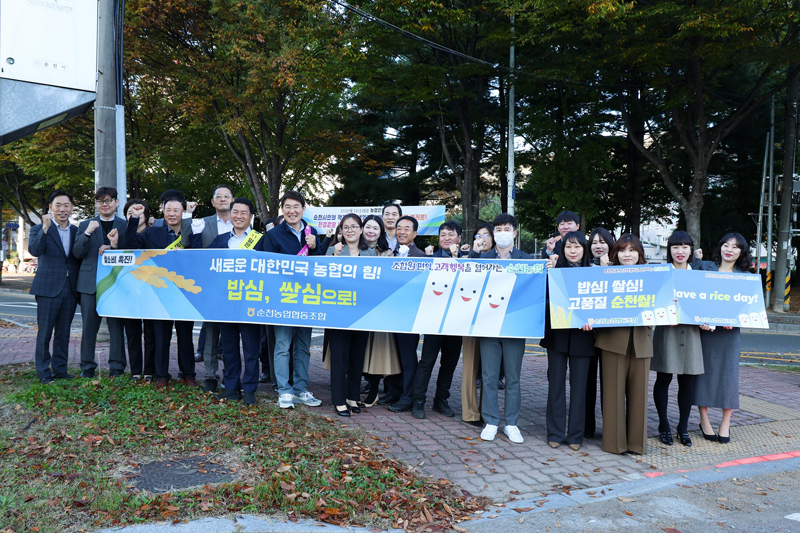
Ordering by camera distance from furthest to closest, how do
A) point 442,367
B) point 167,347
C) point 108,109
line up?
point 108,109
point 167,347
point 442,367

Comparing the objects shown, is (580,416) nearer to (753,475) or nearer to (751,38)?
(753,475)

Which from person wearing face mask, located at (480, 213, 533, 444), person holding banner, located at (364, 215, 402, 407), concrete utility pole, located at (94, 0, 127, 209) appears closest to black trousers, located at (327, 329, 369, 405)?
person holding banner, located at (364, 215, 402, 407)

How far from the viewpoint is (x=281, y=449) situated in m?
4.71

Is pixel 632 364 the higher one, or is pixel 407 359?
pixel 632 364

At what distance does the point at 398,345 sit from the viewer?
20.9 feet

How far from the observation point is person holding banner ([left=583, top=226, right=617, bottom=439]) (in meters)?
5.66

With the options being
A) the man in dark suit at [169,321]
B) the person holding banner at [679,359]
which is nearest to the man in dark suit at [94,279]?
the man in dark suit at [169,321]

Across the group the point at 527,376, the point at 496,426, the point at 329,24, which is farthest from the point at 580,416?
the point at 329,24

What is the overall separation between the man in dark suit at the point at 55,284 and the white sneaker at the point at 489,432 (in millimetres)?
4594

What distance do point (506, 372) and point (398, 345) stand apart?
127 centimetres

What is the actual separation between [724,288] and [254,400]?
15.7 feet

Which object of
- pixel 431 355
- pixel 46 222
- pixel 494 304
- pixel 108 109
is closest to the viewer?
pixel 494 304

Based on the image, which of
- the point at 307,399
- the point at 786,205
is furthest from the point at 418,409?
the point at 786,205

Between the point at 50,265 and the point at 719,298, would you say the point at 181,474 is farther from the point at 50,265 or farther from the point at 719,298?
the point at 719,298
